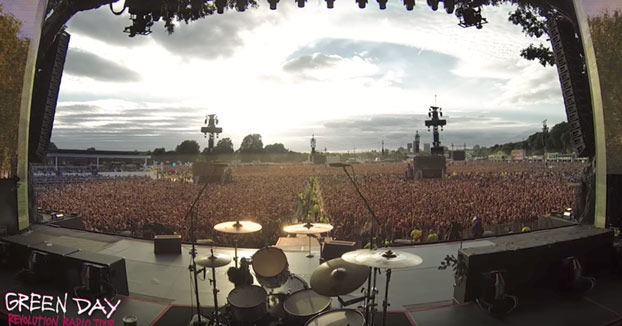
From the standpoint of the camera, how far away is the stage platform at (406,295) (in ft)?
19.2

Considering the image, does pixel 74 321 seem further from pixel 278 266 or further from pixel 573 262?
pixel 573 262

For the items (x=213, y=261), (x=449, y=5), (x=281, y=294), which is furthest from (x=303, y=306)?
(x=449, y=5)

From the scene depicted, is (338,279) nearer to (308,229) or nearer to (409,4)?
(308,229)

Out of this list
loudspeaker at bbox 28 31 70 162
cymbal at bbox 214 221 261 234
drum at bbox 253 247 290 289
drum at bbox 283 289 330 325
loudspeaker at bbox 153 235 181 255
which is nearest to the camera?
drum at bbox 283 289 330 325

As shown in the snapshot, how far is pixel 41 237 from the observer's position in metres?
8.79

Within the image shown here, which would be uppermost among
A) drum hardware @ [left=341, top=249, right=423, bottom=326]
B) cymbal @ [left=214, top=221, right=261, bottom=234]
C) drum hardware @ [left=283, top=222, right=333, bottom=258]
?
cymbal @ [left=214, top=221, right=261, bottom=234]

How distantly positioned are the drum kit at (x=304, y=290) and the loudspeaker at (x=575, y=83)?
744 cm

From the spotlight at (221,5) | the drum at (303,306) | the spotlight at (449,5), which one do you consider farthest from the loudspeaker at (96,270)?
the spotlight at (449,5)

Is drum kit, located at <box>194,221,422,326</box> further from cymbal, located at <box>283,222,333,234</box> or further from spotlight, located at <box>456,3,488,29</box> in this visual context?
spotlight, located at <box>456,3,488,29</box>

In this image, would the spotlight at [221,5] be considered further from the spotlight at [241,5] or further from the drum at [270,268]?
the drum at [270,268]

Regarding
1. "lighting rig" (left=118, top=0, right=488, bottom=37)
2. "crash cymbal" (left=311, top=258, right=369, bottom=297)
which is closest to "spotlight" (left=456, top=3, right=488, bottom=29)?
"lighting rig" (left=118, top=0, right=488, bottom=37)

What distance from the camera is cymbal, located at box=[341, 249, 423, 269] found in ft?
14.1

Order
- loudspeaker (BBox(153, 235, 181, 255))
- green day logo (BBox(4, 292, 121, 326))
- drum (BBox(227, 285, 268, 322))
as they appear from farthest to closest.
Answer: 1. loudspeaker (BBox(153, 235, 181, 255))
2. green day logo (BBox(4, 292, 121, 326))
3. drum (BBox(227, 285, 268, 322))

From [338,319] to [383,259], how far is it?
106cm
